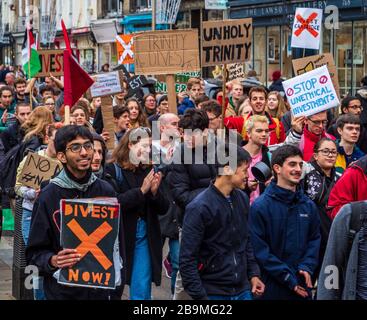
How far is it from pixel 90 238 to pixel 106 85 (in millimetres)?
7757

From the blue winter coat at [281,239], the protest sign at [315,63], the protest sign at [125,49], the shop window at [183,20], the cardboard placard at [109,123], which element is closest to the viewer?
the blue winter coat at [281,239]

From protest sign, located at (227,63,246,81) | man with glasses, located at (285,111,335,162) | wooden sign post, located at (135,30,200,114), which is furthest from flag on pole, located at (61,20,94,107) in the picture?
protest sign, located at (227,63,246,81)

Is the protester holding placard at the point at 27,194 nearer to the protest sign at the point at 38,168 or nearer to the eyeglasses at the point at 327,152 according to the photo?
the protest sign at the point at 38,168

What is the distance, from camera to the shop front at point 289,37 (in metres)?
25.7

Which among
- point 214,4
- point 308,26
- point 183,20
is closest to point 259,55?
point 214,4

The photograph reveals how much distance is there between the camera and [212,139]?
843 cm

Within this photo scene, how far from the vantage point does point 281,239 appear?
6789mm

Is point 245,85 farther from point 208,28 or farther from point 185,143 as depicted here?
point 185,143

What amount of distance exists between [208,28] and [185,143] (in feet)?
13.6

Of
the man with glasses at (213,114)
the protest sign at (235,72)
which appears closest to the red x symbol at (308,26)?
the protest sign at (235,72)

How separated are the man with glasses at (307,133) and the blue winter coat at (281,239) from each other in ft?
8.93

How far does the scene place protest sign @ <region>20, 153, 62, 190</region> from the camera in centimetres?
838
